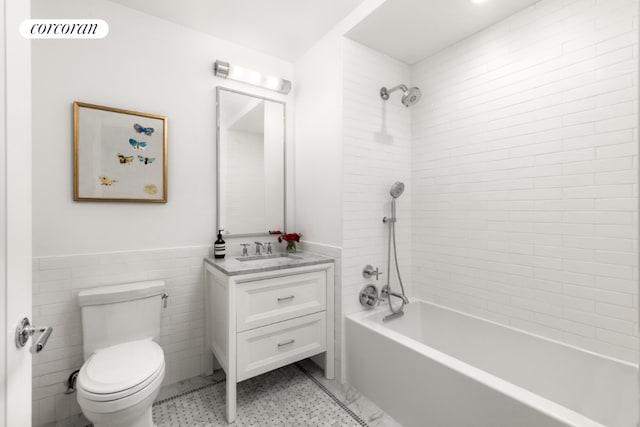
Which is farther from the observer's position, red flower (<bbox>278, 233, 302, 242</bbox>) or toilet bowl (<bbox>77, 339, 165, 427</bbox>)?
red flower (<bbox>278, 233, 302, 242</bbox>)

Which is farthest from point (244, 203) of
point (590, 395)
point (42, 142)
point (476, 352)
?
point (590, 395)

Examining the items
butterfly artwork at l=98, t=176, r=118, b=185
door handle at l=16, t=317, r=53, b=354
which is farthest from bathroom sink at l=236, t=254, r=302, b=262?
door handle at l=16, t=317, r=53, b=354

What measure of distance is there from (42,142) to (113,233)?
65cm

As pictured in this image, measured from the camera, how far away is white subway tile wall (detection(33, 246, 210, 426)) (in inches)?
65.6

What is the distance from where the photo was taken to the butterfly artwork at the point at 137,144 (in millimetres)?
1935

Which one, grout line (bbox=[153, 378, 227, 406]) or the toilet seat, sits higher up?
the toilet seat

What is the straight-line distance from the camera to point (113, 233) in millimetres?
1879

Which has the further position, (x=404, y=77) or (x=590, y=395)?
(x=404, y=77)

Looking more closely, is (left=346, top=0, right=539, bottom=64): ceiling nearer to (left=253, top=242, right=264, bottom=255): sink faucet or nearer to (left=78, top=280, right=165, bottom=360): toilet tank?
(left=253, top=242, right=264, bottom=255): sink faucet

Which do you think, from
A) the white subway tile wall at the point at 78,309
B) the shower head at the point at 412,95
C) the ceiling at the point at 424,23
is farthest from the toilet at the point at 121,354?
the ceiling at the point at 424,23

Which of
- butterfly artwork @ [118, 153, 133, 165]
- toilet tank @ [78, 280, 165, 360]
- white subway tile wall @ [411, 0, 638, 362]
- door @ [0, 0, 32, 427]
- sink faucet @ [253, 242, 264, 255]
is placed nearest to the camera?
door @ [0, 0, 32, 427]

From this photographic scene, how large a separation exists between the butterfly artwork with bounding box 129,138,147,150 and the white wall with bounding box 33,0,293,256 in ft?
0.55

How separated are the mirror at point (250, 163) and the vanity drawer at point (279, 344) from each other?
0.84 meters

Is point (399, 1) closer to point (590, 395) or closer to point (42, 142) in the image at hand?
point (42, 142)
